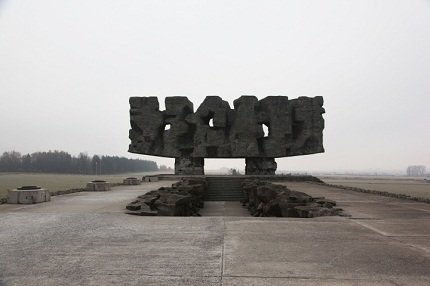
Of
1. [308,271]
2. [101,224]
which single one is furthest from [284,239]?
[101,224]

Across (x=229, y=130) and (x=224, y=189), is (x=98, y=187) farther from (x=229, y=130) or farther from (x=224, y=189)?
(x=229, y=130)

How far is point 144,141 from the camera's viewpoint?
2777 cm

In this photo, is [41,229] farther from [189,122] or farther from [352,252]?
[189,122]

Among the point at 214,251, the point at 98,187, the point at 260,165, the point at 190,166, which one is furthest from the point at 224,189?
the point at 214,251

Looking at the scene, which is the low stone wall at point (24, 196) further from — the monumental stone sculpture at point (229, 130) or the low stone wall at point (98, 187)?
the monumental stone sculpture at point (229, 130)

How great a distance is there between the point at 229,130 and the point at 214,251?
23.2 m

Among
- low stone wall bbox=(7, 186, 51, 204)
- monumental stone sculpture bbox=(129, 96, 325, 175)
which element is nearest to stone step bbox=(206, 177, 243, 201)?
monumental stone sculpture bbox=(129, 96, 325, 175)

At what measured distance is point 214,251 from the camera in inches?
160

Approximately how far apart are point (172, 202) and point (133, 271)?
193 inches

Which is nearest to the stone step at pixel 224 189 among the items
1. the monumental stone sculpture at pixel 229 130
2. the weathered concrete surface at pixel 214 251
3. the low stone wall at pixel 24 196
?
the monumental stone sculpture at pixel 229 130

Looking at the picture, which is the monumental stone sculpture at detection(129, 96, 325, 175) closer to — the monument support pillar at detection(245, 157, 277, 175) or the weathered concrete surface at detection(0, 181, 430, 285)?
the monument support pillar at detection(245, 157, 277, 175)

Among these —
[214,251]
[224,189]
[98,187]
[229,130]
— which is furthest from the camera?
[229,130]

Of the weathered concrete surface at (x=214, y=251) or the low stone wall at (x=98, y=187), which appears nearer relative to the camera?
the weathered concrete surface at (x=214, y=251)

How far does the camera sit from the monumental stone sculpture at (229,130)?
26.5 m
